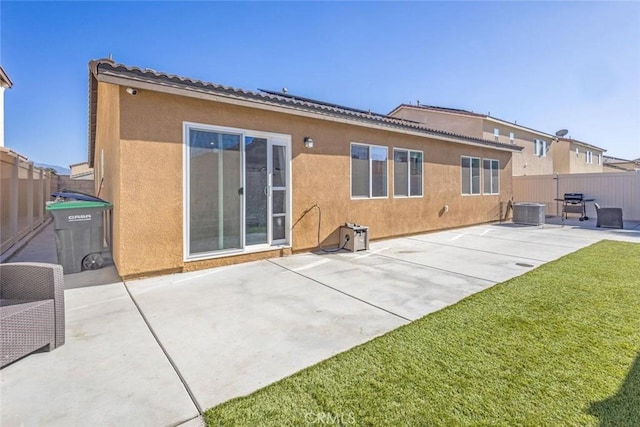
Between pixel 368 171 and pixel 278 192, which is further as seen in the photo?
pixel 368 171

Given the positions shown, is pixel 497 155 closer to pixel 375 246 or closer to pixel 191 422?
pixel 375 246

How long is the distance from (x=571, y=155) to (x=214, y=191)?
3217cm

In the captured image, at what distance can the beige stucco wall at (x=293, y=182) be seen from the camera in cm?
524

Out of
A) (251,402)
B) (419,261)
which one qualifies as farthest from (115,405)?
(419,261)

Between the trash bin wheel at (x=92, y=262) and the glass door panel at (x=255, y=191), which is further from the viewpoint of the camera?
the glass door panel at (x=255, y=191)

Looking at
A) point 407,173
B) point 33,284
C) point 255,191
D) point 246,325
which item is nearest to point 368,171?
point 407,173

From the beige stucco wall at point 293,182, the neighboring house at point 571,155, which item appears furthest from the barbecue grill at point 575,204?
the neighboring house at point 571,155

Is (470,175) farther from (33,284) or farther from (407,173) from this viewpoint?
(33,284)

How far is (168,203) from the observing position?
219 inches

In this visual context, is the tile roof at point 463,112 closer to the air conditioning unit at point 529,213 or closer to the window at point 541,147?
the window at point 541,147

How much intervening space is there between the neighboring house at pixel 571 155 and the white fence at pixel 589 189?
11.3 meters

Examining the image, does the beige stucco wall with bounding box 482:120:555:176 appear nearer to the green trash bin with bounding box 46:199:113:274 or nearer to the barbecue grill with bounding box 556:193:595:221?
the barbecue grill with bounding box 556:193:595:221

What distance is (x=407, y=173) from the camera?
10.0 meters

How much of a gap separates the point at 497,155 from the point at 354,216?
9217 millimetres
